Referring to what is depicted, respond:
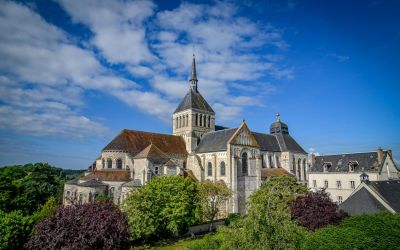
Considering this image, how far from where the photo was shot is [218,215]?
41.7 meters

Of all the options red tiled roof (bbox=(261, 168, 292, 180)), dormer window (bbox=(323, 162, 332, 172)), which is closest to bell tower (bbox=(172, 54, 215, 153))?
red tiled roof (bbox=(261, 168, 292, 180))

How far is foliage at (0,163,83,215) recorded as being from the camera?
1582 inches

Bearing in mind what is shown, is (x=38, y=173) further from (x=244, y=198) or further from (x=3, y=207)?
(x=244, y=198)

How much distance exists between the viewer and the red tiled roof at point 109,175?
41719mm

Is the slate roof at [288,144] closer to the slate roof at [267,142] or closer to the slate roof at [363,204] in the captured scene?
the slate roof at [267,142]

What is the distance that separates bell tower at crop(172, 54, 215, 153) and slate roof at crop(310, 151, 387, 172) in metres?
22.0

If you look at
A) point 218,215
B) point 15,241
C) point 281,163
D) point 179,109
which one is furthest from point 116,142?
point 281,163

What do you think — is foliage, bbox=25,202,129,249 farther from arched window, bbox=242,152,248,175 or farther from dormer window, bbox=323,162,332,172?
dormer window, bbox=323,162,332,172

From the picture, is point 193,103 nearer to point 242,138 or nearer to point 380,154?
point 242,138

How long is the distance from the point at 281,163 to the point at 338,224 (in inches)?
1306

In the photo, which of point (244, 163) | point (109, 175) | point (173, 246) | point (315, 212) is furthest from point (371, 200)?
point (109, 175)

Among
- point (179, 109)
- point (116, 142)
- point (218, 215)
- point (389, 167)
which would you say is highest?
point (179, 109)

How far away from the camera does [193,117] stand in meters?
53.6

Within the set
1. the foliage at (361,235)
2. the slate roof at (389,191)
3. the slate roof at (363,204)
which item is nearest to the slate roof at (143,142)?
the slate roof at (363,204)
